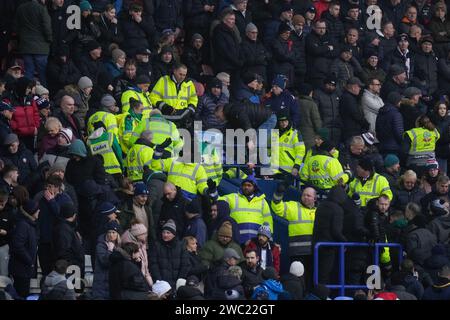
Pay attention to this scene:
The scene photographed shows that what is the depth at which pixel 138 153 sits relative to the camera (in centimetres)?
2883

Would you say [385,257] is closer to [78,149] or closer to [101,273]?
[78,149]

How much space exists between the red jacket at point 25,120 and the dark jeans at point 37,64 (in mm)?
2131

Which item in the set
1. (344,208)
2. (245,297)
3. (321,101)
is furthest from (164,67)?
(245,297)

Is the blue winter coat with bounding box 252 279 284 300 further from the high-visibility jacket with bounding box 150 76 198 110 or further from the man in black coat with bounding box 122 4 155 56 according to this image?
the man in black coat with bounding box 122 4 155 56

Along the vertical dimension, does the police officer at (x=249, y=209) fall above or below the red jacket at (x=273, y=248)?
above

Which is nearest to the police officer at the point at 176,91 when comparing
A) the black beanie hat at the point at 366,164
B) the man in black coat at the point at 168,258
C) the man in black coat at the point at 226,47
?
the man in black coat at the point at 226,47

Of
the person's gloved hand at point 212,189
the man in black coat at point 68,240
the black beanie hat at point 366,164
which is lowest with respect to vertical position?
the man in black coat at point 68,240

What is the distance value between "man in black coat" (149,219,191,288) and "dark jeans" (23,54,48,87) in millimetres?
5950

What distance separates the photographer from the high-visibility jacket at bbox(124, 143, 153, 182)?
2880cm

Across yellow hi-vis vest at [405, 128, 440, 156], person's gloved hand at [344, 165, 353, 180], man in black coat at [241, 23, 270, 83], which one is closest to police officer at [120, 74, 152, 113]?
man in black coat at [241, 23, 270, 83]

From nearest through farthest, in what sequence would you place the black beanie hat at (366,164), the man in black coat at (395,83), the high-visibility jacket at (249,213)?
1. the high-visibility jacket at (249,213)
2. the black beanie hat at (366,164)
3. the man in black coat at (395,83)

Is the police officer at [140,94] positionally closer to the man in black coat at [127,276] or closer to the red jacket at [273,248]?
the red jacket at [273,248]

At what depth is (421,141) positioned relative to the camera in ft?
105

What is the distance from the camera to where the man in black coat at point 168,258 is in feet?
86.0
